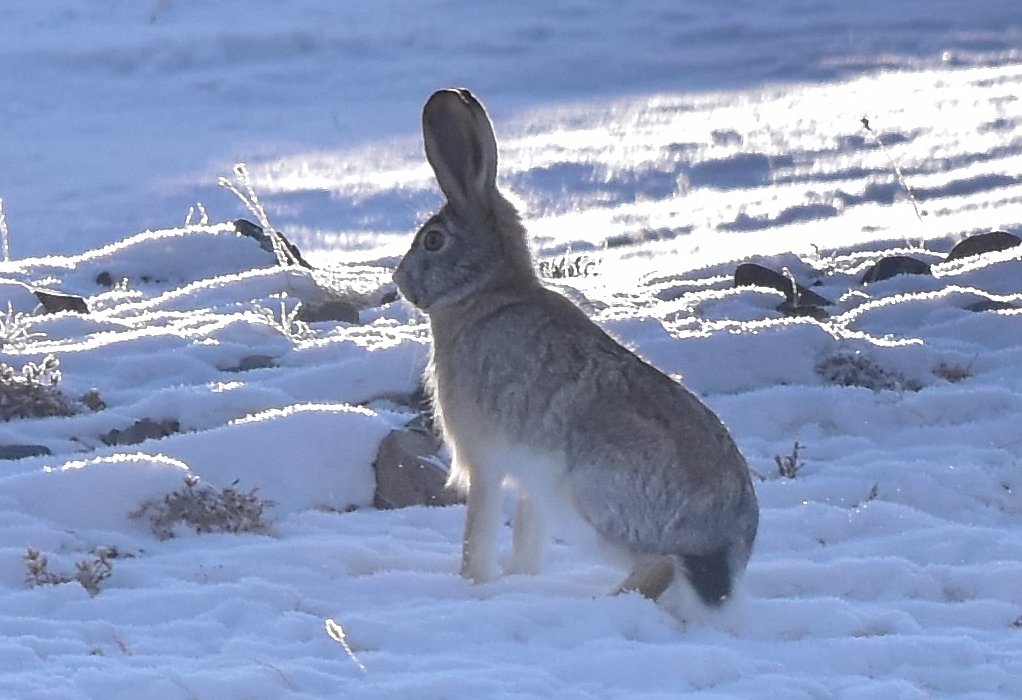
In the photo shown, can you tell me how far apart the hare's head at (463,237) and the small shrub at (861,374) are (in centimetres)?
243

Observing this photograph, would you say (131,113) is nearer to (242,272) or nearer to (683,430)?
(242,272)

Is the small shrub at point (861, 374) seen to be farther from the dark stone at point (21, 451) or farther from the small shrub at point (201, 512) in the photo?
the dark stone at point (21, 451)

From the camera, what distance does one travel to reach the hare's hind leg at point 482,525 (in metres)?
5.34

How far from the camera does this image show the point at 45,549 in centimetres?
545

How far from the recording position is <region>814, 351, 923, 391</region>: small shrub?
24.8ft

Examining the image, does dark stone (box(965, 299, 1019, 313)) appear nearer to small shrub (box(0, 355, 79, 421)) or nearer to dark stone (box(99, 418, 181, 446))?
dark stone (box(99, 418, 181, 446))

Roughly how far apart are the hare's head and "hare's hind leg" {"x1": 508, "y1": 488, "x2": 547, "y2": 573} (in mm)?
641

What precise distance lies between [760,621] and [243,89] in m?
15.3

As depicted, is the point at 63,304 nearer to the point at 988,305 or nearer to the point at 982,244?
the point at 988,305

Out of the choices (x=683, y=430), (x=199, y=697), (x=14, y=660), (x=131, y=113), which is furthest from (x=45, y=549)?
(x=131, y=113)

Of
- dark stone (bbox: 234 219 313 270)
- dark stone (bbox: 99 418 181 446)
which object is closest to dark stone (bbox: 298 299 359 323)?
dark stone (bbox: 234 219 313 270)

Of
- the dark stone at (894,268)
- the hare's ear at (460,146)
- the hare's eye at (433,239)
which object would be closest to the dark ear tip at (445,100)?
the hare's ear at (460,146)

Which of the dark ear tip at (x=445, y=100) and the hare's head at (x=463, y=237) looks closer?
the dark ear tip at (x=445, y=100)

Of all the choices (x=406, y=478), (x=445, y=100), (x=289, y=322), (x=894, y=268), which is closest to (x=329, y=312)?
(x=289, y=322)
